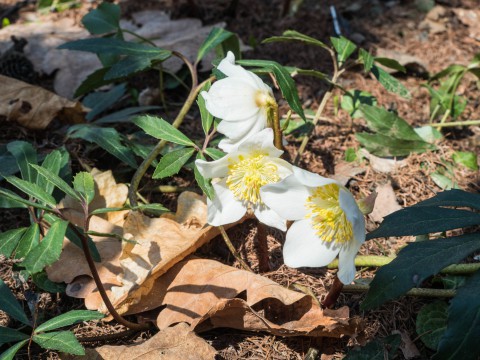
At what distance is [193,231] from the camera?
1712 millimetres

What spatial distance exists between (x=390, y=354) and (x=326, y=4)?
2.21 m

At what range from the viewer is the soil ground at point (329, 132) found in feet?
5.03

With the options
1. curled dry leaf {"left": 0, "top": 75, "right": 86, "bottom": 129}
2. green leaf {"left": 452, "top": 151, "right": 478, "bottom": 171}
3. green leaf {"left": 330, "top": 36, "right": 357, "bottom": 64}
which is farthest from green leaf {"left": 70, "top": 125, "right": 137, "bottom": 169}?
green leaf {"left": 452, "top": 151, "right": 478, "bottom": 171}

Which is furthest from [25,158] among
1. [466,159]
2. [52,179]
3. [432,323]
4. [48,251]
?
[466,159]

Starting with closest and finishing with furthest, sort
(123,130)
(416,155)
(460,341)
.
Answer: (460,341), (416,155), (123,130)

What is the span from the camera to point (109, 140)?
1.85 m

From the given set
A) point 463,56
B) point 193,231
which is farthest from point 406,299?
point 463,56

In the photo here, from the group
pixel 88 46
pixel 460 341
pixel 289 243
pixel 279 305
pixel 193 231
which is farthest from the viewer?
pixel 88 46

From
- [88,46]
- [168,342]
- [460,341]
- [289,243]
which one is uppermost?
[88,46]

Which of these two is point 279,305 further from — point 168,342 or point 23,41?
point 23,41

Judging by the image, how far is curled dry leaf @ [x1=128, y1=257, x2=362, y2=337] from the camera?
143 cm

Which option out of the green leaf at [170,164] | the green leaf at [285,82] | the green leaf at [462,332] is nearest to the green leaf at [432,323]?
the green leaf at [462,332]

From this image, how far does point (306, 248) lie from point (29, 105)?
1423mm

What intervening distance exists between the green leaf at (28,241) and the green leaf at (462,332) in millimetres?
1055
